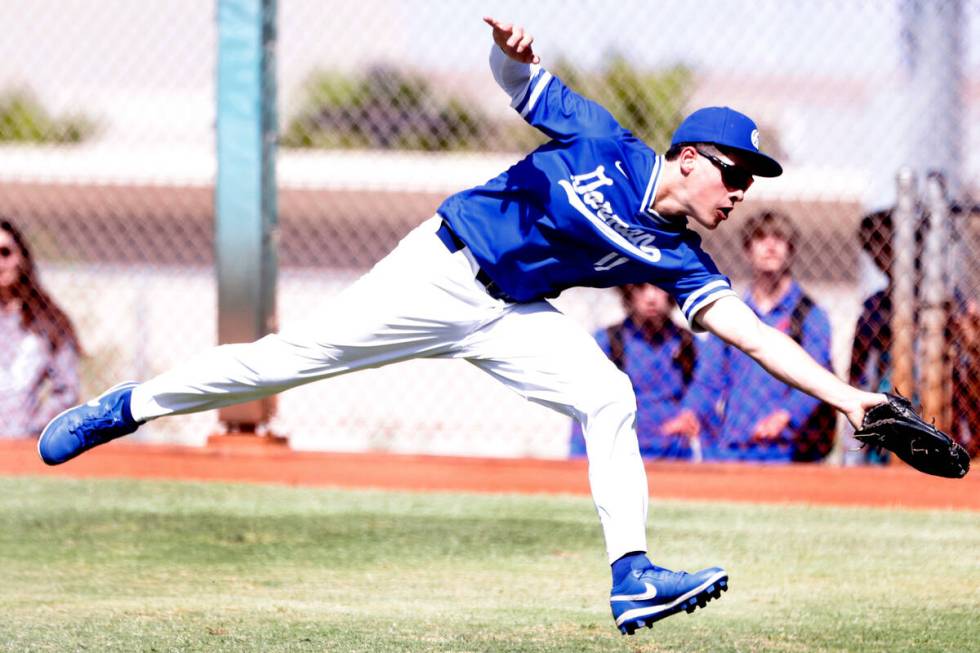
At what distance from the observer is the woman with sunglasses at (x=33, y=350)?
26.9 feet

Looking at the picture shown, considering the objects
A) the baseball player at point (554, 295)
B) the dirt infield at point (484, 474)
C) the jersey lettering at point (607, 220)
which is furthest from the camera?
the dirt infield at point (484, 474)

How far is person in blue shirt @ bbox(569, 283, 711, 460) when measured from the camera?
25.3 ft

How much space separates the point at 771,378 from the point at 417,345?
3097mm

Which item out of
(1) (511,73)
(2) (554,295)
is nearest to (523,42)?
(1) (511,73)

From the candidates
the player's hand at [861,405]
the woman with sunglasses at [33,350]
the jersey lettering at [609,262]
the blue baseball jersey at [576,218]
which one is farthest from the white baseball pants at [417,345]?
the woman with sunglasses at [33,350]

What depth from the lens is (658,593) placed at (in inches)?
162

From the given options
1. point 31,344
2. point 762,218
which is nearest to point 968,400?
point 762,218

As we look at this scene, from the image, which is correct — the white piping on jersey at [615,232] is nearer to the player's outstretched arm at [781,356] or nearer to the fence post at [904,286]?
the player's outstretched arm at [781,356]

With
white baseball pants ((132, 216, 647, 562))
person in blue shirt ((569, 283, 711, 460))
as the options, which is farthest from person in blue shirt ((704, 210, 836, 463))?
white baseball pants ((132, 216, 647, 562))

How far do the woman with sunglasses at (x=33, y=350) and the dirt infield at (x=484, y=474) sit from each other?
34 cm

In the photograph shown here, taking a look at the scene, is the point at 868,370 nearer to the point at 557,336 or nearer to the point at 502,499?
the point at 502,499

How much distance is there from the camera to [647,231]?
4449mm

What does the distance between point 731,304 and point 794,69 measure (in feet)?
12.9

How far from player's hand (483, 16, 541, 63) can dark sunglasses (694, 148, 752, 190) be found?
627 millimetres
